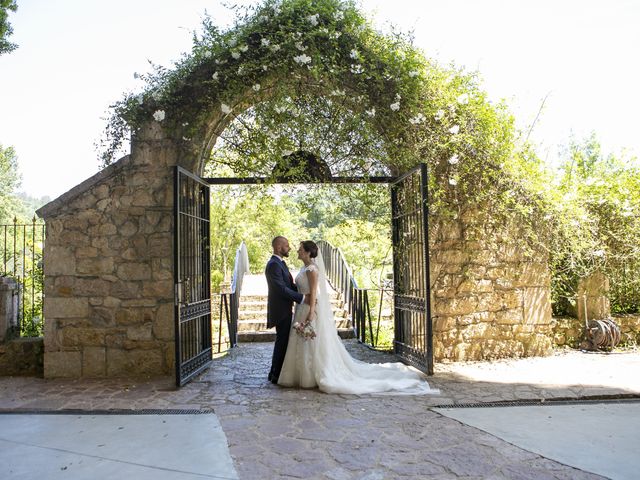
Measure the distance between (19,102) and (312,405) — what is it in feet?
98.2

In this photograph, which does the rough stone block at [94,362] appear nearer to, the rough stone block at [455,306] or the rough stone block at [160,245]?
the rough stone block at [160,245]

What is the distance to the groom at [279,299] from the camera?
18.0 ft

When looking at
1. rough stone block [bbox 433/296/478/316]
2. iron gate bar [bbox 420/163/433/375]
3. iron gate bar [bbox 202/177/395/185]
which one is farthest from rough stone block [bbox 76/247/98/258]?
rough stone block [bbox 433/296/478/316]

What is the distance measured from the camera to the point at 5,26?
8.74 m

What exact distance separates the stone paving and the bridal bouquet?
1.82 feet

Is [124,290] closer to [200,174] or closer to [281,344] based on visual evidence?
[200,174]

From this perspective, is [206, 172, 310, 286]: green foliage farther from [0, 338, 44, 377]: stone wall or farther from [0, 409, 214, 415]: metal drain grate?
[0, 409, 214, 415]: metal drain grate

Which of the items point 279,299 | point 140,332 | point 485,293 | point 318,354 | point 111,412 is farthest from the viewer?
point 485,293

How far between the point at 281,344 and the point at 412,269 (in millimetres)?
1903

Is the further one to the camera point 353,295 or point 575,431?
point 353,295

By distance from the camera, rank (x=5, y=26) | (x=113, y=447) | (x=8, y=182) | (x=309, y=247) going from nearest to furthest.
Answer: (x=113, y=447) → (x=309, y=247) → (x=5, y=26) → (x=8, y=182)

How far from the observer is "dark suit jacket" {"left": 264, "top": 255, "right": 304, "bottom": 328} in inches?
215

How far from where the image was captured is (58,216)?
240 inches

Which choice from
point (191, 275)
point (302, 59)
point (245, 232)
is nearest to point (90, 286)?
point (191, 275)
